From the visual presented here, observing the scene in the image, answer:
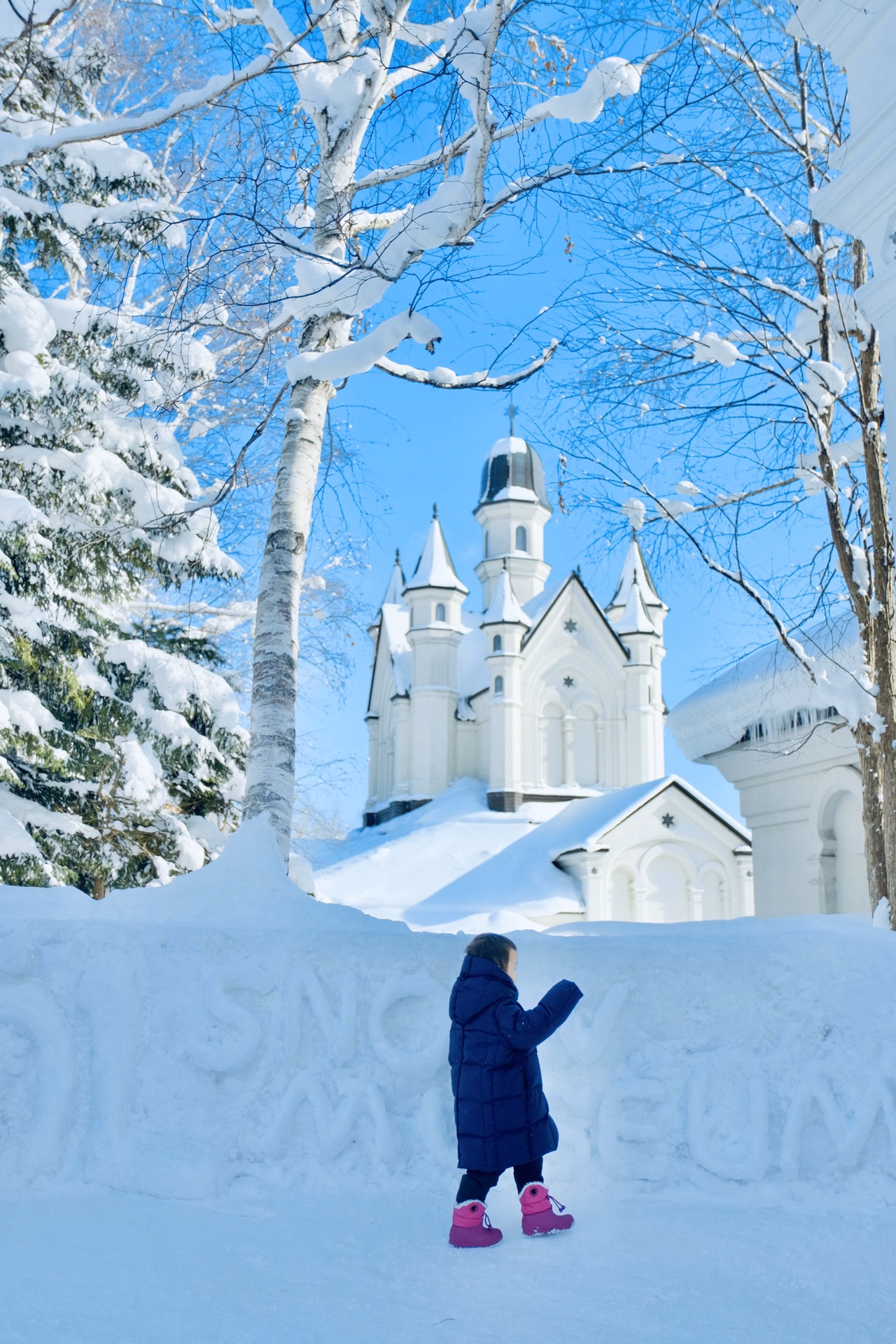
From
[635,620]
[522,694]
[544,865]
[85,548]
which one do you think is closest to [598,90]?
[85,548]

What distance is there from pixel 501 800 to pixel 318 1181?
33127 mm

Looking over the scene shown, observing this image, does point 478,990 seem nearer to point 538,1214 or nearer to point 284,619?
point 538,1214

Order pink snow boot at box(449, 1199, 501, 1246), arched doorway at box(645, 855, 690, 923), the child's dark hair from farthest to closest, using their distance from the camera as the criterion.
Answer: arched doorway at box(645, 855, 690, 923), the child's dark hair, pink snow boot at box(449, 1199, 501, 1246)

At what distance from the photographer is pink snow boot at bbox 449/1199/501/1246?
3.27 meters

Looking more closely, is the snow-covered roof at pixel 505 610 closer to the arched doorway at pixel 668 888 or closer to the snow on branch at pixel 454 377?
the arched doorway at pixel 668 888

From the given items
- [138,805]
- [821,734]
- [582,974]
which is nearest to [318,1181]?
[582,974]

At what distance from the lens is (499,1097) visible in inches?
135

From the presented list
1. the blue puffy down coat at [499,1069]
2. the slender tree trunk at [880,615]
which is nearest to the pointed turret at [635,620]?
the slender tree trunk at [880,615]

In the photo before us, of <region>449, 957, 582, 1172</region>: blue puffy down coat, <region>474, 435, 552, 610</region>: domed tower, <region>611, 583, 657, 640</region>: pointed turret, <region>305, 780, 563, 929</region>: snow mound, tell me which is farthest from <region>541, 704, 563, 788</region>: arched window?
<region>449, 957, 582, 1172</region>: blue puffy down coat

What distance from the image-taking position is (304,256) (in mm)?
4773

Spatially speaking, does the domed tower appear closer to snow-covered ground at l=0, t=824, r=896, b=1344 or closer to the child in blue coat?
snow-covered ground at l=0, t=824, r=896, b=1344

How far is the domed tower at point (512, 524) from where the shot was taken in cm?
4450

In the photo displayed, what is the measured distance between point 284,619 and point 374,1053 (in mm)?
2574

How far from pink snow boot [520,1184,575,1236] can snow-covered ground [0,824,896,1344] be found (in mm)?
59
